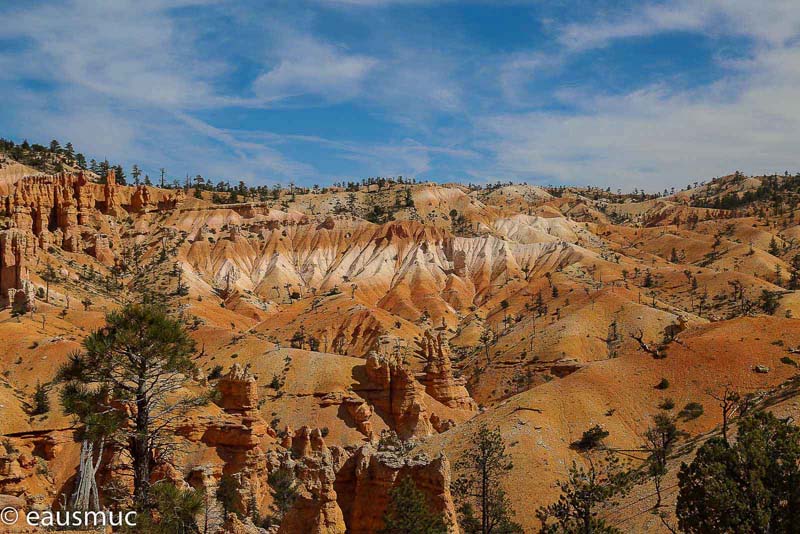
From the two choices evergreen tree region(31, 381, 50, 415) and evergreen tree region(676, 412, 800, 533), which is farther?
evergreen tree region(31, 381, 50, 415)

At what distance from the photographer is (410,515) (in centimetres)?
2372

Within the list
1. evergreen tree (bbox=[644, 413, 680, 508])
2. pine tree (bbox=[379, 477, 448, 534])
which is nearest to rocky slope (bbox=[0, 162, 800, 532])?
evergreen tree (bbox=[644, 413, 680, 508])

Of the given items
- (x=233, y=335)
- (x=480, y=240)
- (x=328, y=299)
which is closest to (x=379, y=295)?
(x=328, y=299)

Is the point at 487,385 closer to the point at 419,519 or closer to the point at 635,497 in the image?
the point at 635,497

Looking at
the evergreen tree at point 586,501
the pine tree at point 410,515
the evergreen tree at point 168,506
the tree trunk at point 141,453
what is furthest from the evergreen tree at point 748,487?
the tree trunk at point 141,453

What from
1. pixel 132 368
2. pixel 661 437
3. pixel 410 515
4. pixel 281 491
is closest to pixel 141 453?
pixel 132 368

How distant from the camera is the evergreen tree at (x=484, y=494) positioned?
31406mm

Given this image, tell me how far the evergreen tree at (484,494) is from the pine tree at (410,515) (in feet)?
21.9

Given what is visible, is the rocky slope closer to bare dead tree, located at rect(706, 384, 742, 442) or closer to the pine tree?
bare dead tree, located at rect(706, 384, 742, 442)

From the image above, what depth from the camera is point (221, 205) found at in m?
152

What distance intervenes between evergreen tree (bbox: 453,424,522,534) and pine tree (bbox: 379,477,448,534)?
6687 mm

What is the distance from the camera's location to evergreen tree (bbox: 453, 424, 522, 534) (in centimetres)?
3141

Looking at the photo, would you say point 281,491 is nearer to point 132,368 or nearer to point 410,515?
point 410,515

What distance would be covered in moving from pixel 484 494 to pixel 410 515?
8.46 meters
